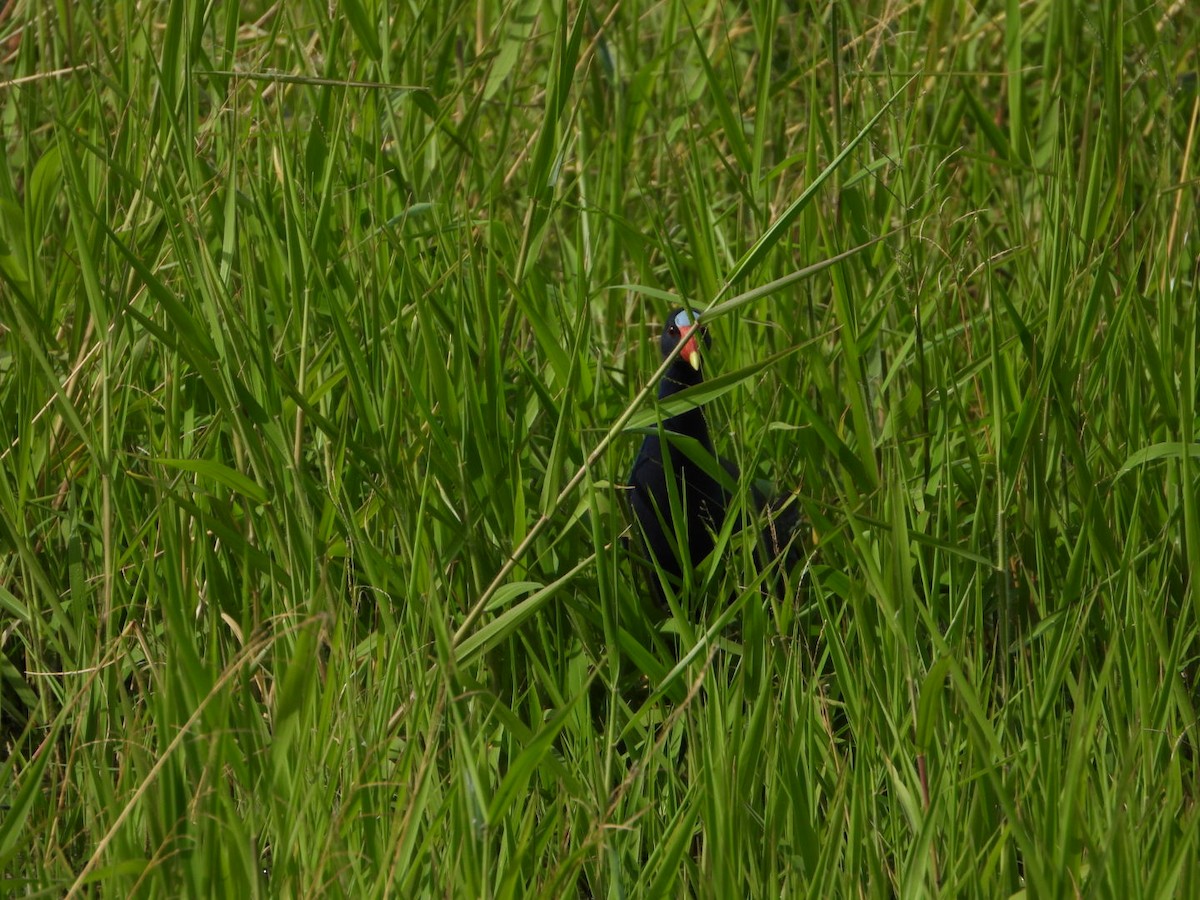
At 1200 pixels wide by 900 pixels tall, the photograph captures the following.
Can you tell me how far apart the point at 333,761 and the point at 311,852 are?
13cm

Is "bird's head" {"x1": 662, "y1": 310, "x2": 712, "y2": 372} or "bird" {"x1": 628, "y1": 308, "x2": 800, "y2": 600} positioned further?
"bird's head" {"x1": 662, "y1": 310, "x2": 712, "y2": 372}

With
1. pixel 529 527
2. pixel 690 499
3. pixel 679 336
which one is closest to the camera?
pixel 529 527

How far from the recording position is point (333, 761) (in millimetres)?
1790

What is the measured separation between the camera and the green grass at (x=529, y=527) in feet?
5.62

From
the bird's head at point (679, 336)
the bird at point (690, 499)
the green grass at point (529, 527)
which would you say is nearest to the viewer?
the green grass at point (529, 527)

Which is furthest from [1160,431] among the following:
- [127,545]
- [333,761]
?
[127,545]

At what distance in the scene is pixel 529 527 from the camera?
2.40 metres

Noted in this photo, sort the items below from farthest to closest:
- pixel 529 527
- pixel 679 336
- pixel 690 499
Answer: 1. pixel 679 336
2. pixel 690 499
3. pixel 529 527

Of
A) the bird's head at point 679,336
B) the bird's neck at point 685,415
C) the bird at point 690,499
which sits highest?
the bird's head at point 679,336

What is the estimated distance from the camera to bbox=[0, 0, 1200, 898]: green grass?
5.62ft

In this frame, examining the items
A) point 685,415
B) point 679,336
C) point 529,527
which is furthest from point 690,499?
point 529,527

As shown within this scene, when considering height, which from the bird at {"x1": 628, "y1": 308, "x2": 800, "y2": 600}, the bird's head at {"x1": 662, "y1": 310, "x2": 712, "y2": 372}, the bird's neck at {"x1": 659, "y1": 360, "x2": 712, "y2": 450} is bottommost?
the bird at {"x1": 628, "y1": 308, "x2": 800, "y2": 600}

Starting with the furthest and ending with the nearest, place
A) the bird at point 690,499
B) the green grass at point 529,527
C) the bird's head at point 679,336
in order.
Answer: the bird's head at point 679,336, the bird at point 690,499, the green grass at point 529,527

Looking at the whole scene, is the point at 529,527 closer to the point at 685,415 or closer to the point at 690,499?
the point at 690,499
